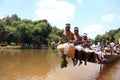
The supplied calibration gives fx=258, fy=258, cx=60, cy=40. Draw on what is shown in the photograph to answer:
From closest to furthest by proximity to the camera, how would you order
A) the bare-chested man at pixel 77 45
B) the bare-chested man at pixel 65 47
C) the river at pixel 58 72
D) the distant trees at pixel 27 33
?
1. the bare-chested man at pixel 65 47
2. the bare-chested man at pixel 77 45
3. the river at pixel 58 72
4. the distant trees at pixel 27 33

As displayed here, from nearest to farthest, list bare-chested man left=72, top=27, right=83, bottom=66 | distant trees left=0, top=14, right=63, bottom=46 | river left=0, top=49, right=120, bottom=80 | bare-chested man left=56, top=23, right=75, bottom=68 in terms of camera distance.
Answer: bare-chested man left=56, top=23, right=75, bottom=68
bare-chested man left=72, top=27, right=83, bottom=66
river left=0, top=49, right=120, bottom=80
distant trees left=0, top=14, right=63, bottom=46

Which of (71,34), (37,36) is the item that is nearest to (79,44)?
(71,34)

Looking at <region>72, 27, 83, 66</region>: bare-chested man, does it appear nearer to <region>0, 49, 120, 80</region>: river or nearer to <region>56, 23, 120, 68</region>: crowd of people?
<region>56, 23, 120, 68</region>: crowd of people

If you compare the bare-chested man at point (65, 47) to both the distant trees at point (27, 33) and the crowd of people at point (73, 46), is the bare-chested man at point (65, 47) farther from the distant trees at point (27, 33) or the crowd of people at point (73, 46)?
the distant trees at point (27, 33)

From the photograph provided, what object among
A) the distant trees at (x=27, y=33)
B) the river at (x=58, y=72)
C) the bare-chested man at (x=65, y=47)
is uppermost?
the distant trees at (x=27, y=33)

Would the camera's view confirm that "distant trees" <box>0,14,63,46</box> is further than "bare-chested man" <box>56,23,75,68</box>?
Yes

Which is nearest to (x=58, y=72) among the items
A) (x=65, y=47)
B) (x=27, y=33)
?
(x=65, y=47)

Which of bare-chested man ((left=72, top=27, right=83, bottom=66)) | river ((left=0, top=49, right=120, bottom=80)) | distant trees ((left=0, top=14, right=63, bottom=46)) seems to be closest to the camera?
bare-chested man ((left=72, top=27, right=83, bottom=66))

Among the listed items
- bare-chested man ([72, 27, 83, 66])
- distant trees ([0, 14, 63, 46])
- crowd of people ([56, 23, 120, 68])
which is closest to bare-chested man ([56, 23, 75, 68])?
crowd of people ([56, 23, 120, 68])

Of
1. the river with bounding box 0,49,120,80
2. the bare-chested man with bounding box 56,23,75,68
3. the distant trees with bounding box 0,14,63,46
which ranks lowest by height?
the river with bounding box 0,49,120,80

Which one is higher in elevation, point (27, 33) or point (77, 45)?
point (27, 33)

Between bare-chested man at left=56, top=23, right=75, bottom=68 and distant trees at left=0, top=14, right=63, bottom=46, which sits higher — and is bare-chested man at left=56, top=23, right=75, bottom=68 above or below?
below

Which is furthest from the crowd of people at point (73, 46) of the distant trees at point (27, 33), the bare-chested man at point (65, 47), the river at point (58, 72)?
the distant trees at point (27, 33)

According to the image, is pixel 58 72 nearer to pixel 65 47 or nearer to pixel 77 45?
pixel 77 45
